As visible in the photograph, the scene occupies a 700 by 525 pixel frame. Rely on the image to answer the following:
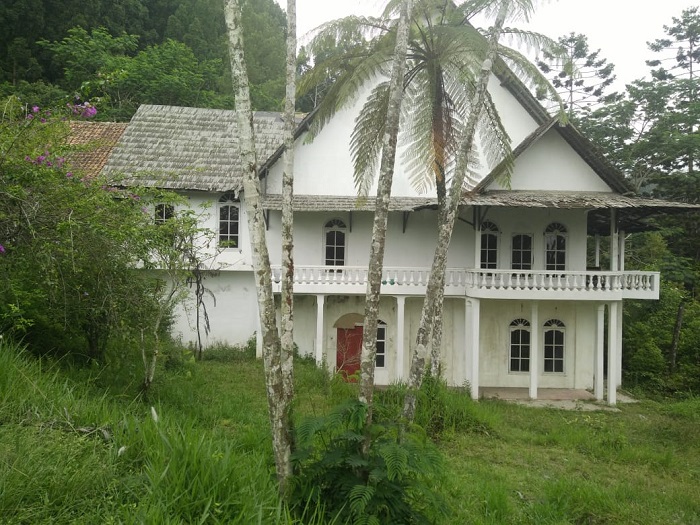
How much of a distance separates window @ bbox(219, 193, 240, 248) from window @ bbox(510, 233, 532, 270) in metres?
9.51

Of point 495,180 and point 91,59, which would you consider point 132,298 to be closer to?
point 495,180

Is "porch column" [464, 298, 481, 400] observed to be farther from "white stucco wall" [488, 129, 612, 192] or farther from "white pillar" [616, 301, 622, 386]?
"white pillar" [616, 301, 622, 386]

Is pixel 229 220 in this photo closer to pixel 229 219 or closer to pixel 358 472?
pixel 229 219

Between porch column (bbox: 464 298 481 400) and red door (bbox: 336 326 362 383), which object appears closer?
porch column (bbox: 464 298 481 400)

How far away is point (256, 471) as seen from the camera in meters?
4.84

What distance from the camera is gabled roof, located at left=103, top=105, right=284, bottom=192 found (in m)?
16.8

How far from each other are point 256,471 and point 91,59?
25.7 metres

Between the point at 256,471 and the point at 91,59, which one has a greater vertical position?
the point at 91,59

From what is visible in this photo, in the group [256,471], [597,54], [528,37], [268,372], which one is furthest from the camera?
[597,54]

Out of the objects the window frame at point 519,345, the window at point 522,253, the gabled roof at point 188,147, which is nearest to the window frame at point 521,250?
the window at point 522,253

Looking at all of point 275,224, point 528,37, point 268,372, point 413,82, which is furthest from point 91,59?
point 268,372

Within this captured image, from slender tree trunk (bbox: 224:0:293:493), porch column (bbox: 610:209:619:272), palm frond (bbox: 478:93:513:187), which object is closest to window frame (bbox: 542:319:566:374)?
porch column (bbox: 610:209:619:272)

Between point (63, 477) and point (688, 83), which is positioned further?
point (688, 83)

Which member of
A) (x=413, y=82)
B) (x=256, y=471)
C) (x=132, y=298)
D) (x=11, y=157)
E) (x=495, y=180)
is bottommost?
(x=256, y=471)
